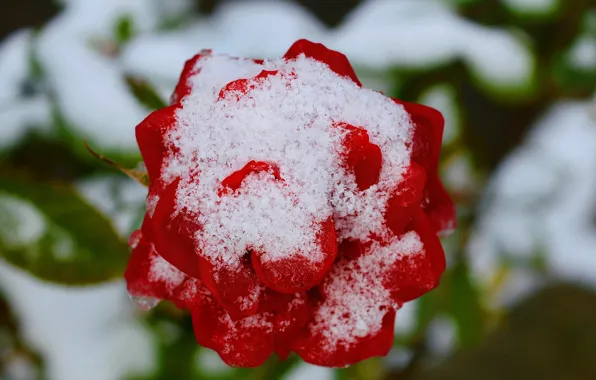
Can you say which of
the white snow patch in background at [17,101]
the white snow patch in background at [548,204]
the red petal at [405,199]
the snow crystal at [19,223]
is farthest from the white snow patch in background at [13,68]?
the white snow patch in background at [548,204]

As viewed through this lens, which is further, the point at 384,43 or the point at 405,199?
the point at 384,43

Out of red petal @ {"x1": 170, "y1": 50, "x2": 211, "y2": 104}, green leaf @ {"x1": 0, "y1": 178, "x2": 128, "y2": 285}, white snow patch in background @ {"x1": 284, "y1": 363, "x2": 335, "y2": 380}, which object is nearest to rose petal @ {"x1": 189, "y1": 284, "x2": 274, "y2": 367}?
red petal @ {"x1": 170, "y1": 50, "x2": 211, "y2": 104}

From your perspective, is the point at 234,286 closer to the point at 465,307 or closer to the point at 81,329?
the point at 81,329

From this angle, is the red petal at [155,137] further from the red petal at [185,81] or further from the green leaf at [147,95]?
the green leaf at [147,95]

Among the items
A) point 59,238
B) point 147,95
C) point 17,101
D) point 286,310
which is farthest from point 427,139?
point 17,101

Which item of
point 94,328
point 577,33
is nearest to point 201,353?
point 94,328

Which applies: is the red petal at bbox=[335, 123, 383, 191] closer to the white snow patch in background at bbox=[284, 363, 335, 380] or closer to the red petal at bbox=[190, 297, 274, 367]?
the red petal at bbox=[190, 297, 274, 367]

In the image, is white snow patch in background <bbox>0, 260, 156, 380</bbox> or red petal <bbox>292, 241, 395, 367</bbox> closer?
red petal <bbox>292, 241, 395, 367</bbox>
